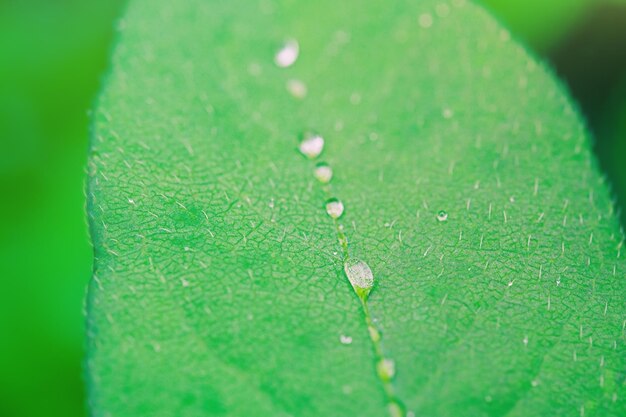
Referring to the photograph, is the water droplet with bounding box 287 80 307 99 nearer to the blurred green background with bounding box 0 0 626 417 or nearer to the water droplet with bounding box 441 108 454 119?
the water droplet with bounding box 441 108 454 119

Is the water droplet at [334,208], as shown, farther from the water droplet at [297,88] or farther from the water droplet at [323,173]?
the water droplet at [297,88]

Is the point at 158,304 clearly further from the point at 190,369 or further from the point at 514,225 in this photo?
the point at 514,225

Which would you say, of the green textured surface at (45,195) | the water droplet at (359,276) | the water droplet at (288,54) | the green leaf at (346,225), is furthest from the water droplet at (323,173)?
the green textured surface at (45,195)

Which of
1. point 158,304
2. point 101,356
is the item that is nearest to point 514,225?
point 158,304

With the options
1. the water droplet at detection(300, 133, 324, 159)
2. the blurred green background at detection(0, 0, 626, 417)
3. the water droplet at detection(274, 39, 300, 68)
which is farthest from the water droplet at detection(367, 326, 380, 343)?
the blurred green background at detection(0, 0, 626, 417)

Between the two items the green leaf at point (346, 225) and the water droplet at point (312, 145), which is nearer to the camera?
the green leaf at point (346, 225)
